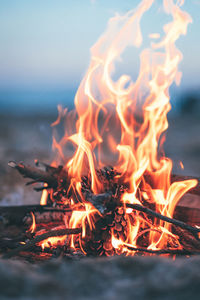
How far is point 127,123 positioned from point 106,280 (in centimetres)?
252

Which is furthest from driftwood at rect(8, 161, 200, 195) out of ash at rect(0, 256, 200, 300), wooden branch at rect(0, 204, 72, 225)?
ash at rect(0, 256, 200, 300)

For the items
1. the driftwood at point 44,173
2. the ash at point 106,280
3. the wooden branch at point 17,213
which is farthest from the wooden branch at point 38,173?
the ash at point 106,280

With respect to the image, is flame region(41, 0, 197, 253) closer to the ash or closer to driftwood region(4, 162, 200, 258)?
driftwood region(4, 162, 200, 258)

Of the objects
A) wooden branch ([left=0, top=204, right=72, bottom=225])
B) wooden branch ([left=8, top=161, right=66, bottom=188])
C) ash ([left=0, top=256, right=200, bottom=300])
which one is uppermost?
wooden branch ([left=8, top=161, right=66, bottom=188])

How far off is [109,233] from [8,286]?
1610 millimetres

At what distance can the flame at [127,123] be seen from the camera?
3135mm

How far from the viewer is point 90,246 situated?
306cm

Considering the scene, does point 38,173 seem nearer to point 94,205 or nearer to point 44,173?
point 44,173

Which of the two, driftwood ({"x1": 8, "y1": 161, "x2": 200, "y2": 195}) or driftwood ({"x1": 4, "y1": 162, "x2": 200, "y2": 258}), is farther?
driftwood ({"x1": 8, "y1": 161, "x2": 200, "y2": 195})

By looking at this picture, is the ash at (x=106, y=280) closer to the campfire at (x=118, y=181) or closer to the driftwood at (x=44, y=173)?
the campfire at (x=118, y=181)

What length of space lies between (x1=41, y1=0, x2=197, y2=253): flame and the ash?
1.25 meters

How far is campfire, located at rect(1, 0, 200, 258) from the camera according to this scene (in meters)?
2.99

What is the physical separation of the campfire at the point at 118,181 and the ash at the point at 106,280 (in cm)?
85

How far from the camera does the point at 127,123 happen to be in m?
3.91
